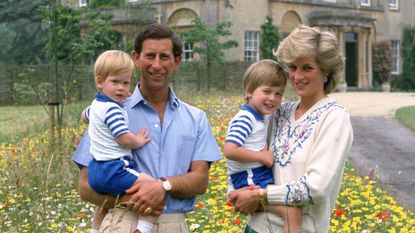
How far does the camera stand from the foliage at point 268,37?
30.5 meters

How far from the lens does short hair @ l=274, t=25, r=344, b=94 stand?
10.7 ft

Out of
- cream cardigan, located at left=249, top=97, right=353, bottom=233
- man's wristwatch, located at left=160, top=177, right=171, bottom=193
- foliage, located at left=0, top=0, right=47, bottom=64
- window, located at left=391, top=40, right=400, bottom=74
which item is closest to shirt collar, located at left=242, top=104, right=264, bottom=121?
cream cardigan, located at left=249, top=97, right=353, bottom=233

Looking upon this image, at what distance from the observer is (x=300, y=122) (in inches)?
133

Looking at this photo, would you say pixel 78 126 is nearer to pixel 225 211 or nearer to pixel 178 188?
pixel 225 211

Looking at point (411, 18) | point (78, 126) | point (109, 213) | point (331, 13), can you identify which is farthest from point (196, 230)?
point (411, 18)

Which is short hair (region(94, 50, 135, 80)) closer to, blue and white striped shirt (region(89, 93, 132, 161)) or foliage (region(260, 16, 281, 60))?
blue and white striped shirt (region(89, 93, 132, 161))

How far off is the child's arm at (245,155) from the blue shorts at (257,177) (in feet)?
0.19

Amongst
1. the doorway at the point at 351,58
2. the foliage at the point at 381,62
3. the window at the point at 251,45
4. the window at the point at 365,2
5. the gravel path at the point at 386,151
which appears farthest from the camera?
the foliage at the point at 381,62

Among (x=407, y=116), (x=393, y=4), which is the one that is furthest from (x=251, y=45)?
(x=407, y=116)

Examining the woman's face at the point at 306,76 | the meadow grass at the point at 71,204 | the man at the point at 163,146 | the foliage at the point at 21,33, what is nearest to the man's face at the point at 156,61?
the man at the point at 163,146

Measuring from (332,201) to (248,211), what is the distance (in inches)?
17.7

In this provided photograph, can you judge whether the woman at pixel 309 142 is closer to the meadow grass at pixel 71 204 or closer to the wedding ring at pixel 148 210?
the wedding ring at pixel 148 210

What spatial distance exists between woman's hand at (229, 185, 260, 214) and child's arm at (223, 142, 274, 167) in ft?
0.46

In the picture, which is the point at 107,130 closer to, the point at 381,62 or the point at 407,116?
the point at 407,116
